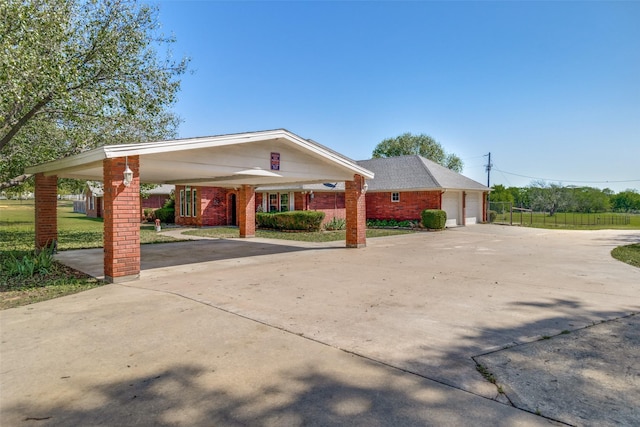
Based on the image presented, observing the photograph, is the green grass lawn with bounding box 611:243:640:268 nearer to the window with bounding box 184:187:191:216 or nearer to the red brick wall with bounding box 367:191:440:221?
the red brick wall with bounding box 367:191:440:221

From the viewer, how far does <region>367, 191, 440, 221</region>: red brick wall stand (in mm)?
22109

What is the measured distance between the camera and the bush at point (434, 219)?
20.6 m

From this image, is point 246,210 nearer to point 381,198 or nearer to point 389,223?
point 389,223

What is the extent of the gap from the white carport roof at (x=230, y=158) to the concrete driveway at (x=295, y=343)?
2.65 metres

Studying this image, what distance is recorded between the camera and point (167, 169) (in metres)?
9.38

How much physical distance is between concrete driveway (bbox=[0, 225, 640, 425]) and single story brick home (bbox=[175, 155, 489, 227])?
1374cm

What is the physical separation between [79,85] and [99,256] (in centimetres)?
496

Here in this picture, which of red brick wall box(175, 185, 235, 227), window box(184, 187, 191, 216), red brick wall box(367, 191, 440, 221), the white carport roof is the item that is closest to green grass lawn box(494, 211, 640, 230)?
red brick wall box(367, 191, 440, 221)

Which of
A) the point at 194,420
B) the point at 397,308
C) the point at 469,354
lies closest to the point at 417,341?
the point at 469,354

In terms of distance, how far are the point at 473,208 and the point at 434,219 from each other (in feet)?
22.4

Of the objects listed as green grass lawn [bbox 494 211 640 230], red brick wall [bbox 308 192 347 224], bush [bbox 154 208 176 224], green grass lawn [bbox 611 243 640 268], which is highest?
red brick wall [bbox 308 192 347 224]

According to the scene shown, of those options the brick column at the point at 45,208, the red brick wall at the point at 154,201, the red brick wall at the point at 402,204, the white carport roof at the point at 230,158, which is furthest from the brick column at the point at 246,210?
the red brick wall at the point at 154,201

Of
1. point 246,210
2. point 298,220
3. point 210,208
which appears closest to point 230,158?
point 246,210

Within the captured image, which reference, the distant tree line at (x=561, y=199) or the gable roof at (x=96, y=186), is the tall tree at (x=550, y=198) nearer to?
the distant tree line at (x=561, y=199)
